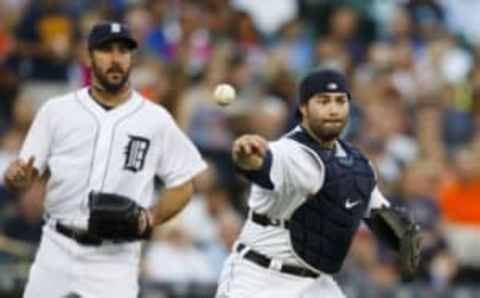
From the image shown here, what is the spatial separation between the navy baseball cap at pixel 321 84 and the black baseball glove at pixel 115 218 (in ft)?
3.55

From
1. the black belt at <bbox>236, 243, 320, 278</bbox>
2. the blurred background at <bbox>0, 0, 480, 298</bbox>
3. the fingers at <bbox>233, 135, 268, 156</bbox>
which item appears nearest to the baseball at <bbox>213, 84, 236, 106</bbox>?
the fingers at <bbox>233, 135, 268, 156</bbox>

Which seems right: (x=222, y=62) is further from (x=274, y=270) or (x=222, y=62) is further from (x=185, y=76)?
(x=274, y=270)

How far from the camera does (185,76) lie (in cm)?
1467

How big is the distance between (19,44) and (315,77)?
6054 mm

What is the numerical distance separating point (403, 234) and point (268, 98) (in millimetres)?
6038

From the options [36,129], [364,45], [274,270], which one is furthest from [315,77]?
[364,45]

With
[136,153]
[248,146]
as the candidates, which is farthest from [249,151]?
[136,153]

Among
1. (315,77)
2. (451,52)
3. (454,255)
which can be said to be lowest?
(454,255)

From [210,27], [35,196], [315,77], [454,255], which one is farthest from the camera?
[210,27]

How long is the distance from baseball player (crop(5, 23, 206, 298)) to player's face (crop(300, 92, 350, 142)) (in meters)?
0.98

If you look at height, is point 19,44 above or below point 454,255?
above

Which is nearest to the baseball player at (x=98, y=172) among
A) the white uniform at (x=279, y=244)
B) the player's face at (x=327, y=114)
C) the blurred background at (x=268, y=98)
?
the white uniform at (x=279, y=244)

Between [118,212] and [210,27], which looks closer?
[118,212]

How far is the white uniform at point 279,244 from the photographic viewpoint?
8.64 metres
